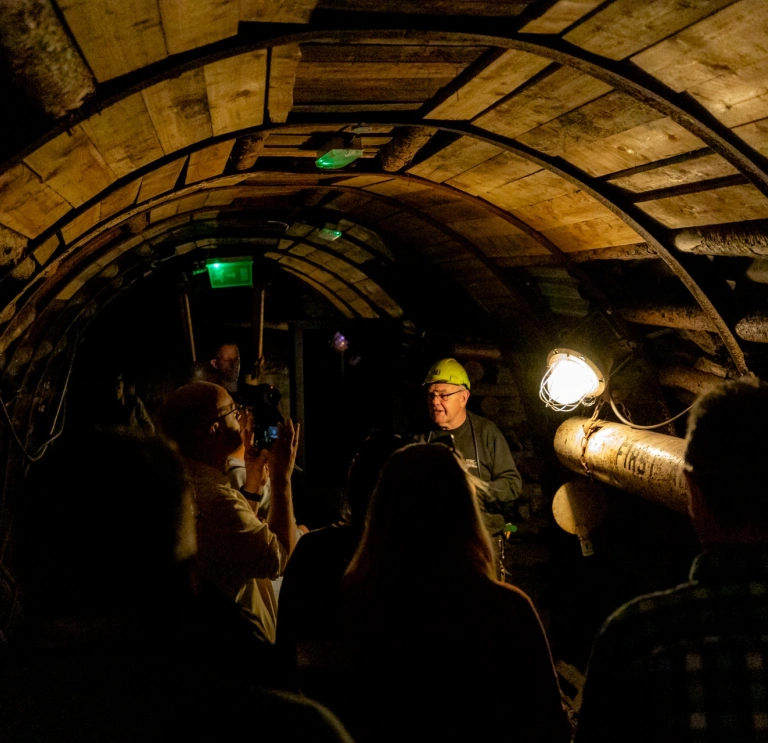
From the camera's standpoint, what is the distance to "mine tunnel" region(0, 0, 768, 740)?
2221 millimetres

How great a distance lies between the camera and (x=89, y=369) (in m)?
10.0

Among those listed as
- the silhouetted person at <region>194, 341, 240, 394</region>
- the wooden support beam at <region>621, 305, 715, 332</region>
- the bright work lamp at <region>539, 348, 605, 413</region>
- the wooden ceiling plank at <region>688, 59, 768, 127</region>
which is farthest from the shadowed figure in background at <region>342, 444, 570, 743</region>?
the silhouetted person at <region>194, 341, 240, 394</region>

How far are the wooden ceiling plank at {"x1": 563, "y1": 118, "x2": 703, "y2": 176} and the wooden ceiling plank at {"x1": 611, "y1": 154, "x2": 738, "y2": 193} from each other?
0.08 m

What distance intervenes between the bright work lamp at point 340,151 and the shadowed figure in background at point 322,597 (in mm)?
2038

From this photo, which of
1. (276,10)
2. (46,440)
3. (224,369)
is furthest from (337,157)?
(224,369)

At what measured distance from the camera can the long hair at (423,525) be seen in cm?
221

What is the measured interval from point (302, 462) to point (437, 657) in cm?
444

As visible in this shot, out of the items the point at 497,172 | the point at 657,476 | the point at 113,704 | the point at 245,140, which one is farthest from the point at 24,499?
the point at 657,476

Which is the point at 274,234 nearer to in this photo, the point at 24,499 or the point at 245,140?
the point at 245,140

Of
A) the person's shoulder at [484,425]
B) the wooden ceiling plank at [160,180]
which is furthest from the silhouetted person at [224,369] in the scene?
the wooden ceiling plank at [160,180]

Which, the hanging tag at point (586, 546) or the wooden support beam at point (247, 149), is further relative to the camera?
the hanging tag at point (586, 546)

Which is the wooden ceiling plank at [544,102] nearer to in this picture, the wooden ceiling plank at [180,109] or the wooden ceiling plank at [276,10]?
the wooden ceiling plank at [276,10]

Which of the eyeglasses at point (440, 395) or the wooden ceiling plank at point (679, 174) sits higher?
the wooden ceiling plank at point (679, 174)

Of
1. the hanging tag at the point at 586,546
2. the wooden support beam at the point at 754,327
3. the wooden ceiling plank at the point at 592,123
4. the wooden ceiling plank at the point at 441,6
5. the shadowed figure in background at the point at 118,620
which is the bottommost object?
the hanging tag at the point at 586,546
